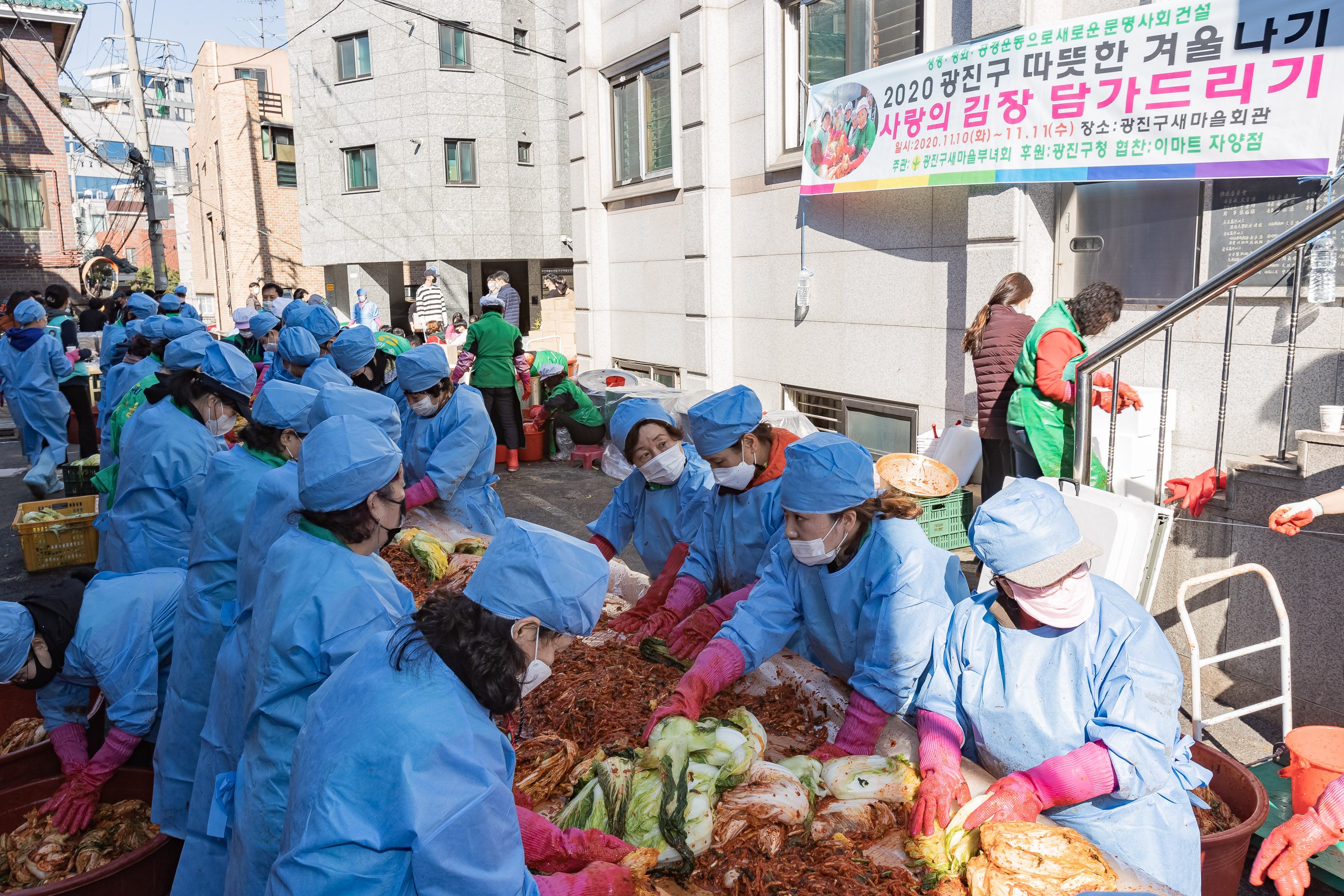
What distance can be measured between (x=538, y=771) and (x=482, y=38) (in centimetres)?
2778

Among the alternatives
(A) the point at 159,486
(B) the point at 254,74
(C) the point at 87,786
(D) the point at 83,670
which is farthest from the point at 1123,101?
(B) the point at 254,74

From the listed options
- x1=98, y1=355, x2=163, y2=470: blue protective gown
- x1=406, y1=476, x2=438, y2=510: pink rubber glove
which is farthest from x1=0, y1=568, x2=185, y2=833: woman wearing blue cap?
x1=98, y1=355, x2=163, y2=470: blue protective gown

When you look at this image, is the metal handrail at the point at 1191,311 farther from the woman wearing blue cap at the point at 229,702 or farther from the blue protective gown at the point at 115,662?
the blue protective gown at the point at 115,662

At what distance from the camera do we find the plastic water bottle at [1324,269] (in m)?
5.10

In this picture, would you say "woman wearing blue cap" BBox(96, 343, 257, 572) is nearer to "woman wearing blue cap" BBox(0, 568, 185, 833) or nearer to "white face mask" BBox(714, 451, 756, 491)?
"woman wearing blue cap" BBox(0, 568, 185, 833)

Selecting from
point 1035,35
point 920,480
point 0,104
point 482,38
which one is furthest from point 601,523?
point 0,104

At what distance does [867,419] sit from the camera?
9.15 m

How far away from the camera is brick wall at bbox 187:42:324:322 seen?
112 feet

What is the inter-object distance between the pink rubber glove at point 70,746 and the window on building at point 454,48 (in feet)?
85.9

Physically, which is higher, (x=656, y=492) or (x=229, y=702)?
(x=656, y=492)

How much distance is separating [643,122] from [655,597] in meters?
10.1

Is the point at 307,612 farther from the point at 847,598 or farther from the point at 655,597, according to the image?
the point at 655,597

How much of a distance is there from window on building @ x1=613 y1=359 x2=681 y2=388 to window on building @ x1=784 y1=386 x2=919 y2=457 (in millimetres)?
2686

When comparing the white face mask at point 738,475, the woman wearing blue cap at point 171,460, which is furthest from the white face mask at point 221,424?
the white face mask at point 738,475
